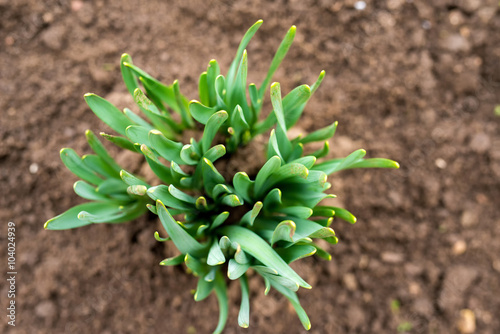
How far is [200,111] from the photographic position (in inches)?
41.7

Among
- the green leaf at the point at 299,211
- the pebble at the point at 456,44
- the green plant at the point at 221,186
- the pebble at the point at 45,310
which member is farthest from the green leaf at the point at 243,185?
the pebble at the point at 456,44

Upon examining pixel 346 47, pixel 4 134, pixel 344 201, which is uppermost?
pixel 4 134

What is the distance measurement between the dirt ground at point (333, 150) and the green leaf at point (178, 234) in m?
0.42

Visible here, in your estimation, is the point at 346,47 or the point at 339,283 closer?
the point at 339,283

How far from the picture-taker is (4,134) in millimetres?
1593

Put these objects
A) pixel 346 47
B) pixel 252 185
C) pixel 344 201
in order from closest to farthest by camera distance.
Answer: pixel 252 185, pixel 344 201, pixel 346 47

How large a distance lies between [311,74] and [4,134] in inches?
50.5

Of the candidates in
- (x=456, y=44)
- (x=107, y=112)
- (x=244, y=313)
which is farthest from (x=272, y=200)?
(x=456, y=44)

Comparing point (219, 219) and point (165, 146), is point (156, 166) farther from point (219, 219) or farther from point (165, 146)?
point (219, 219)

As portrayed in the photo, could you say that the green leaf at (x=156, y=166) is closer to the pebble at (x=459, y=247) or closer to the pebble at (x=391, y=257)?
the pebble at (x=391, y=257)

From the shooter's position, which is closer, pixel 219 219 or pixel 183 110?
pixel 219 219

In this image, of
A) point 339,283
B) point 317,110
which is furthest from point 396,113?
point 339,283

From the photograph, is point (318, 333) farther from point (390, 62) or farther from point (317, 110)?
point (390, 62)

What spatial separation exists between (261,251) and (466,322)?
1.13 meters
